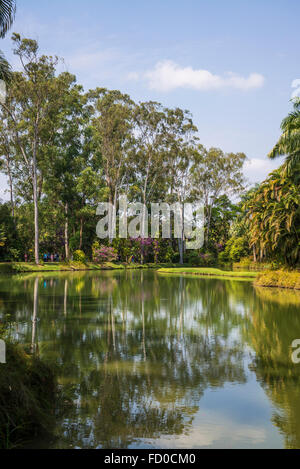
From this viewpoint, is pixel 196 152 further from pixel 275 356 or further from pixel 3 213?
pixel 275 356

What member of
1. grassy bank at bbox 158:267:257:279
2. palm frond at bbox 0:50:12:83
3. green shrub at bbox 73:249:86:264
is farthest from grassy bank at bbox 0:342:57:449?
green shrub at bbox 73:249:86:264

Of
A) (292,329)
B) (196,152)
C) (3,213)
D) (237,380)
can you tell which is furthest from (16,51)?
(237,380)

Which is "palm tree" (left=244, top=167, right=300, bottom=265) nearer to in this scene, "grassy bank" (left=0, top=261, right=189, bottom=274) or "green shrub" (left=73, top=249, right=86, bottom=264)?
"grassy bank" (left=0, top=261, right=189, bottom=274)

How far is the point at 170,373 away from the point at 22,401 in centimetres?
317

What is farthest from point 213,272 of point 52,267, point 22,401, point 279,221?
point 22,401

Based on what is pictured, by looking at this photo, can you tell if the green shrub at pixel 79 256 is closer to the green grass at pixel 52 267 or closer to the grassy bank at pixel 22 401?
the green grass at pixel 52 267

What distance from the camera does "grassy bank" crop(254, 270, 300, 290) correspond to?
83.7 feet

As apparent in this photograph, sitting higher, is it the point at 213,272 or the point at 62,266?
the point at 62,266

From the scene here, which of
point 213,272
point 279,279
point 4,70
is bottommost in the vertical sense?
point 213,272

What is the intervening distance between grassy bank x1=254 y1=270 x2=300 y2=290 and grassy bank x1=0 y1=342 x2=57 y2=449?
21080 mm

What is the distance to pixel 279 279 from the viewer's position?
88.4 feet

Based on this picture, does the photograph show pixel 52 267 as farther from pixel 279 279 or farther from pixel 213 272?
pixel 279 279

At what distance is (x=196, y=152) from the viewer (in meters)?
53.9

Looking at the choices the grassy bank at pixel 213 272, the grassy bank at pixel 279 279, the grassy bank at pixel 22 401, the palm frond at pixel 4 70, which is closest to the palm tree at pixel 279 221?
the grassy bank at pixel 279 279
